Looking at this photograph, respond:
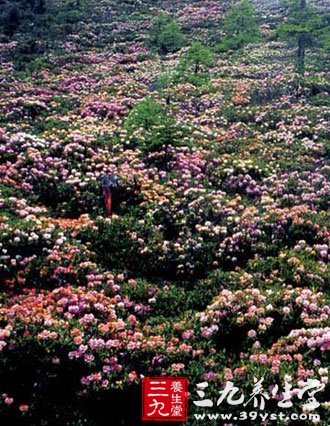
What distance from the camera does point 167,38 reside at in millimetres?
39000

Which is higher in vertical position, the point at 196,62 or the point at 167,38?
the point at 167,38

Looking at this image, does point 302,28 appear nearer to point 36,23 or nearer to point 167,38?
point 167,38

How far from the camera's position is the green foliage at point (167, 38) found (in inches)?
1535

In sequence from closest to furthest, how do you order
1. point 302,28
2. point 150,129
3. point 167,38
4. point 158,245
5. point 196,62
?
point 158,245
point 150,129
point 302,28
point 196,62
point 167,38

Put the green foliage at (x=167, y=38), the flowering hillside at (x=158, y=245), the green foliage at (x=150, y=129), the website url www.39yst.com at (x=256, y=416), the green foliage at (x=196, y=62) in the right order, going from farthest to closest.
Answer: the green foliage at (x=167, y=38), the green foliage at (x=196, y=62), the green foliage at (x=150, y=129), the flowering hillside at (x=158, y=245), the website url www.39yst.com at (x=256, y=416)

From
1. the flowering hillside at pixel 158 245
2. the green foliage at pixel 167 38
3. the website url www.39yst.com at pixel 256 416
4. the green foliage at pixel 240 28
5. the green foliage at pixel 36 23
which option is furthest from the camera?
the green foliage at pixel 167 38

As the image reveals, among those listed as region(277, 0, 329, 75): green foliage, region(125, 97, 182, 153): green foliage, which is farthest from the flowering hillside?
region(277, 0, 329, 75): green foliage

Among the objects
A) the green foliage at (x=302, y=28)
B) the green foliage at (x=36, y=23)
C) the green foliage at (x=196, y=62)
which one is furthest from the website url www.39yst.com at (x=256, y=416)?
the green foliage at (x=36, y=23)

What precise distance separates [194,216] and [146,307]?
4021 mm

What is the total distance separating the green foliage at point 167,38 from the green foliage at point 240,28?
3.20 metres

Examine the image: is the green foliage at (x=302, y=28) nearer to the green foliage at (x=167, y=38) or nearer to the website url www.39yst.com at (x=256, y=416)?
the green foliage at (x=167, y=38)

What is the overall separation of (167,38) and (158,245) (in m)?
29.0

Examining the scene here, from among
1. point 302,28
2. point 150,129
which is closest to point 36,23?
point 302,28

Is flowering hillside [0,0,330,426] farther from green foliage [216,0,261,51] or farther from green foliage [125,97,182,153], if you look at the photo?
green foliage [216,0,261,51]
